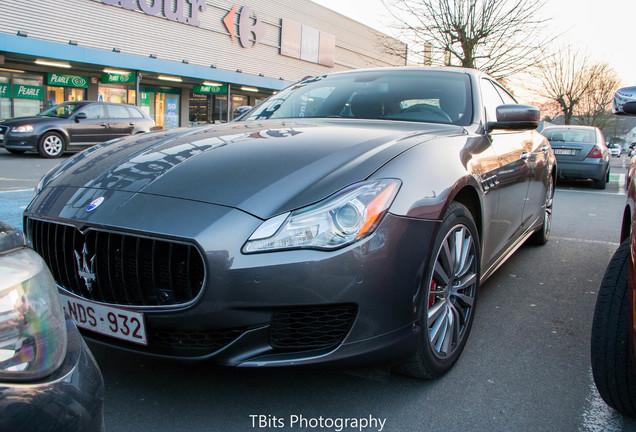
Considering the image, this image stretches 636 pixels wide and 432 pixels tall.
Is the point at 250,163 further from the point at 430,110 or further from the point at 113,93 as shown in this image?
the point at 113,93

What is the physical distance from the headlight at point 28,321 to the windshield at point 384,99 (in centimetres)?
239

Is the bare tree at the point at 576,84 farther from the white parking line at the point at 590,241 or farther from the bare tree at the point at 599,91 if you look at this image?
the white parking line at the point at 590,241

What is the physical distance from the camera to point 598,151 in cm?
1091

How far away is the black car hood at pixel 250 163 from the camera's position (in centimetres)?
191

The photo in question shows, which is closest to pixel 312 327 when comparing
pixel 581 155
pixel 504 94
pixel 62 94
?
pixel 504 94

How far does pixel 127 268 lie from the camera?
183cm

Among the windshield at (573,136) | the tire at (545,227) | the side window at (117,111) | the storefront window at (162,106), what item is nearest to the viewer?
the tire at (545,227)

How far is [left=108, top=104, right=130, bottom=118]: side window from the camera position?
45.8 feet

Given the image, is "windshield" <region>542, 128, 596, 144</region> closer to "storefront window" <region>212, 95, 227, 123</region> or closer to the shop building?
the shop building

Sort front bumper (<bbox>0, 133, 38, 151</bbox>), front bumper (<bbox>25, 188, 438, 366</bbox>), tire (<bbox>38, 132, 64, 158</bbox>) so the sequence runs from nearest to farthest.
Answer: front bumper (<bbox>25, 188, 438, 366</bbox>)
front bumper (<bbox>0, 133, 38, 151</bbox>)
tire (<bbox>38, 132, 64, 158</bbox>)

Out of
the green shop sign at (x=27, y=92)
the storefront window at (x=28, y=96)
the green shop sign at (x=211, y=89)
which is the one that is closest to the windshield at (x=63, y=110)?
the storefront window at (x=28, y=96)

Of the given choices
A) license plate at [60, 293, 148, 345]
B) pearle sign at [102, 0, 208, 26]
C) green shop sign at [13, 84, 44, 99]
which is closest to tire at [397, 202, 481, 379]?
license plate at [60, 293, 148, 345]

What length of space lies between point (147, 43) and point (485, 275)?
20337 millimetres

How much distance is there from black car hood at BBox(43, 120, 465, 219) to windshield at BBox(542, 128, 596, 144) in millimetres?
9753
